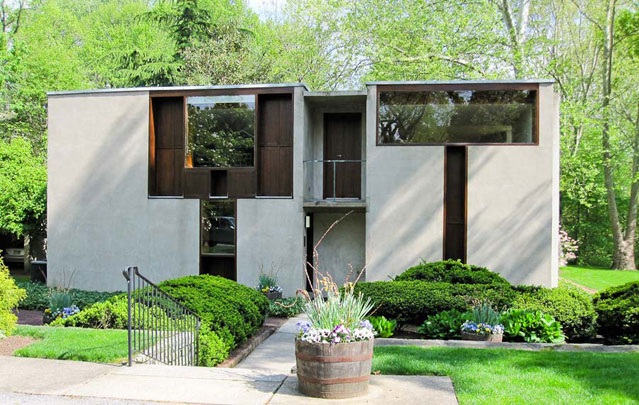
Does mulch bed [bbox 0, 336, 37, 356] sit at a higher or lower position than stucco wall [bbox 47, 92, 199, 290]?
lower

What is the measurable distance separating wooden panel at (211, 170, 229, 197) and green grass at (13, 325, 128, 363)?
6885 millimetres

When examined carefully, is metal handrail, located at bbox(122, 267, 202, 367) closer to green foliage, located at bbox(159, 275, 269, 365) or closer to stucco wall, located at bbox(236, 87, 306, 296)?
green foliage, located at bbox(159, 275, 269, 365)

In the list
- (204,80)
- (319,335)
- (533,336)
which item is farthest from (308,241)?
(204,80)

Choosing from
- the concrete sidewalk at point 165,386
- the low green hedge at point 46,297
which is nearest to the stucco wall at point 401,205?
the low green hedge at point 46,297

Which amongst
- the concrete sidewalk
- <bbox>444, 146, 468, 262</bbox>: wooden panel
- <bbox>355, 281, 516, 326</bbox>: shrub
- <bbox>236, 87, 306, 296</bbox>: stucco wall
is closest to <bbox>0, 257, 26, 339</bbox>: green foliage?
the concrete sidewalk

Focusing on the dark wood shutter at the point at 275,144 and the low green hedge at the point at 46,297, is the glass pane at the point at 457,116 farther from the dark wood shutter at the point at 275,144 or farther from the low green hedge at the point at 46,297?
the low green hedge at the point at 46,297

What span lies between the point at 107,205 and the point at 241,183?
157 inches

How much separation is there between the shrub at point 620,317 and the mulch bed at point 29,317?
11.0 meters

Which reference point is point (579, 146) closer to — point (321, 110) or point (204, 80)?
point (321, 110)

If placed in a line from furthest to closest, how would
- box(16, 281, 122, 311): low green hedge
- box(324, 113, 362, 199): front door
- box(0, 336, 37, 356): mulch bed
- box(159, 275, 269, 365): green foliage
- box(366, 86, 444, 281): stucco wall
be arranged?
box(324, 113, 362, 199): front door < box(366, 86, 444, 281): stucco wall < box(16, 281, 122, 311): low green hedge < box(159, 275, 269, 365): green foliage < box(0, 336, 37, 356): mulch bed

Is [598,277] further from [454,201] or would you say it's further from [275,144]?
[275,144]

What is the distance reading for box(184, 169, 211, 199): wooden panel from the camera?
15.5 metres

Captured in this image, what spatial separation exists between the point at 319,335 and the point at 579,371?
3389 mm

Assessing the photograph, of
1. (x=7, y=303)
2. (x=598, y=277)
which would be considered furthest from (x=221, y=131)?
(x=598, y=277)
